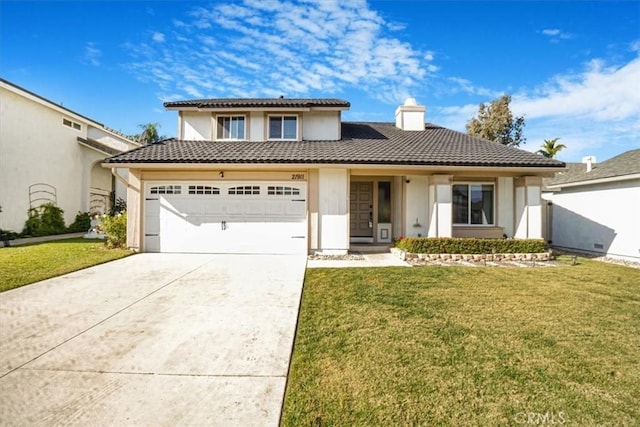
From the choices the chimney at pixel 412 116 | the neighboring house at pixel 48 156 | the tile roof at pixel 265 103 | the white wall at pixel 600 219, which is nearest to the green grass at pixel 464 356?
the white wall at pixel 600 219

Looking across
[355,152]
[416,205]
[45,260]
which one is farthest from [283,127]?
[45,260]

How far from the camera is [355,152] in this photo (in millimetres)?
10578

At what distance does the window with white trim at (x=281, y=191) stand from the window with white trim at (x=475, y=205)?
6009mm

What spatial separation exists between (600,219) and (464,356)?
40.4 ft

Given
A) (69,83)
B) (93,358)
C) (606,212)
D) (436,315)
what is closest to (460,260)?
(436,315)

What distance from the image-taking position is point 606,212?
443 inches

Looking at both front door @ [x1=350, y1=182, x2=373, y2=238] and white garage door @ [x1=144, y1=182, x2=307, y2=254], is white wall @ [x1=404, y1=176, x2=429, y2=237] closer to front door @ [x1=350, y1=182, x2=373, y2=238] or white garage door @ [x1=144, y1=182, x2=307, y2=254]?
front door @ [x1=350, y1=182, x2=373, y2=238]

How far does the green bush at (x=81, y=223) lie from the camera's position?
607 inches

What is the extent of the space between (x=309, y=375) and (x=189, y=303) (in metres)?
3.09

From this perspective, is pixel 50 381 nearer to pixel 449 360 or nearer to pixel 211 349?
pixel 211 349

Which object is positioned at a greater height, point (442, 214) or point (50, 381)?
point (442, 214)

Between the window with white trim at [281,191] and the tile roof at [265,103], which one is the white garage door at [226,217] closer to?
the window with white trim at [281,191]

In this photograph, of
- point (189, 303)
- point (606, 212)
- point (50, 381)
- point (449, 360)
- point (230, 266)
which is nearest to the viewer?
point (50, 381)

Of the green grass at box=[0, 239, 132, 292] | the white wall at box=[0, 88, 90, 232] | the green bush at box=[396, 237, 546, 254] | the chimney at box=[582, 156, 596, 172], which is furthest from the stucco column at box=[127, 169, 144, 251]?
the chimney at box=[582, 156, 596, 172]
